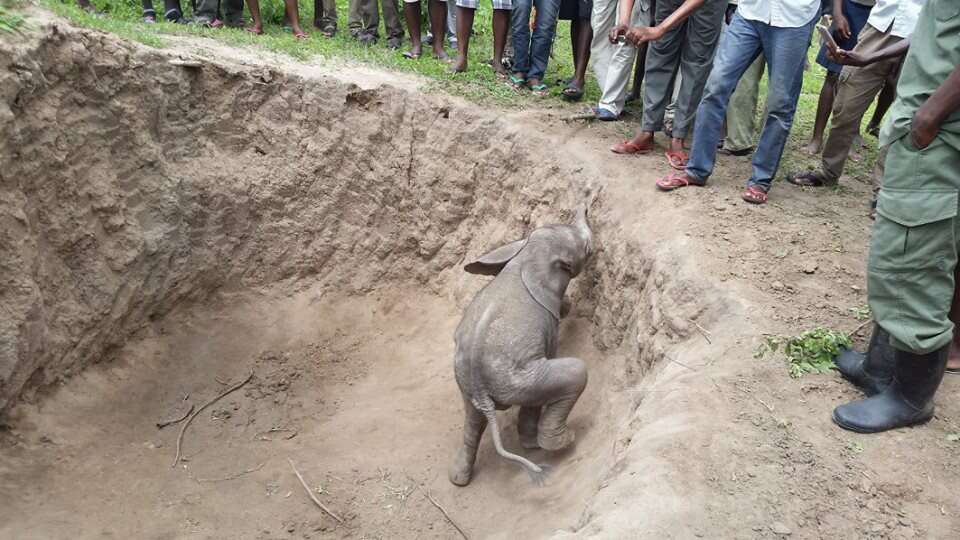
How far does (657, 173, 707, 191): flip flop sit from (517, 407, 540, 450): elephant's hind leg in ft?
6.22

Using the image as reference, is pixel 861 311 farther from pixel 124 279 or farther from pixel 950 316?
pixel 124 279

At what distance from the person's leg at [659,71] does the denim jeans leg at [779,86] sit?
0.88 m

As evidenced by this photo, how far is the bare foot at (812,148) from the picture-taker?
6.56m

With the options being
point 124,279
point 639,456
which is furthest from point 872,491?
point 124,279

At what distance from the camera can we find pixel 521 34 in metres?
7.21

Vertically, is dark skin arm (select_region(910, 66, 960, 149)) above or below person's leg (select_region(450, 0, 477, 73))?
above

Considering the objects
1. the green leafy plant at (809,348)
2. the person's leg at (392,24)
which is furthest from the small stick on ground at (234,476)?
the person's leg at (392,24)

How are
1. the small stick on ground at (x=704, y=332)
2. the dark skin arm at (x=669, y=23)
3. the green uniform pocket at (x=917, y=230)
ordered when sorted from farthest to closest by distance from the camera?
the dark skin arm at (x=669, y=23), the small stick on ground at (x=704, y=332), the green uniform pocket at (x=917, y=230)

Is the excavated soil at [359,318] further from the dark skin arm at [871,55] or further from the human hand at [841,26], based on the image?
the human hand at [841,26]

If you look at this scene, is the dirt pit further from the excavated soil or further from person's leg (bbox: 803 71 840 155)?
person's leg (bbox: 803 71 840 155)

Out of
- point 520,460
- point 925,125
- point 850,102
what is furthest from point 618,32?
point 520,460

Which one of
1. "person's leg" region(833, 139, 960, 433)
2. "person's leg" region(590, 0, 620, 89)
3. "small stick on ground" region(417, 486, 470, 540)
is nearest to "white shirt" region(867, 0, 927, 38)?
"person's leg" region(590, 0, 620, 89)

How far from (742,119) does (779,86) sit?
1.42m

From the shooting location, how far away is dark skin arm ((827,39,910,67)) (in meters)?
3.84
